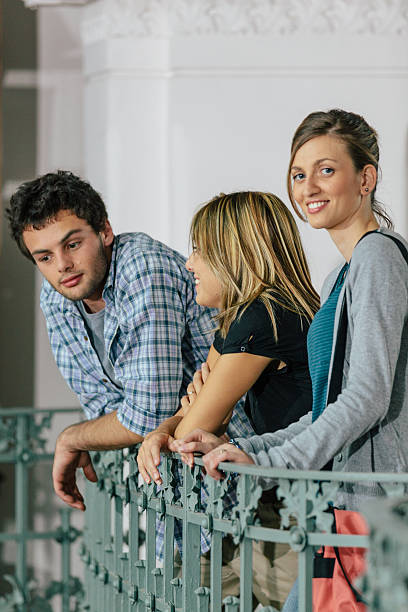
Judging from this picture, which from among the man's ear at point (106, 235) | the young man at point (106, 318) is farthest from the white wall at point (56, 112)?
the man's ear at point (106, 235)

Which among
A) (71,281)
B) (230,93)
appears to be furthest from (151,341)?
(230,93)

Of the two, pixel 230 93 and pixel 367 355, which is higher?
pixel 230 93

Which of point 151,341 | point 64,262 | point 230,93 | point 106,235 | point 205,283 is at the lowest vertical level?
point 151,341

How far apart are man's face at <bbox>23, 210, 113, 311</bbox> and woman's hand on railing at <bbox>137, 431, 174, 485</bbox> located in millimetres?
689

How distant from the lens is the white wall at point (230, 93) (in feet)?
15.4

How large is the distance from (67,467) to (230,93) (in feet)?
7.71

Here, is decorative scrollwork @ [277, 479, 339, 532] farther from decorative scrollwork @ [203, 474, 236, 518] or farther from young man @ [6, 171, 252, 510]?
young man @ [6, 171, 252, 510]

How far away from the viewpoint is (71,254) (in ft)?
10.1

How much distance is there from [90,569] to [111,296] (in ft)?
3.91

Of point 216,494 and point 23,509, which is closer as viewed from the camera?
point 216,494

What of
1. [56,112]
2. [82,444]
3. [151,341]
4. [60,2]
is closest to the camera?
[151,341]

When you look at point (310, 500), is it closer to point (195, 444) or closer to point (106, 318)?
point (195, 444)

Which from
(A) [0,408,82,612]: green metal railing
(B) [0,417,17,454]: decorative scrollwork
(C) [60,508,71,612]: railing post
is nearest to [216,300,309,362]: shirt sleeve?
(A) [0,408,82,612]: green metal railing

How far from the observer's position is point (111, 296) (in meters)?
3.05
